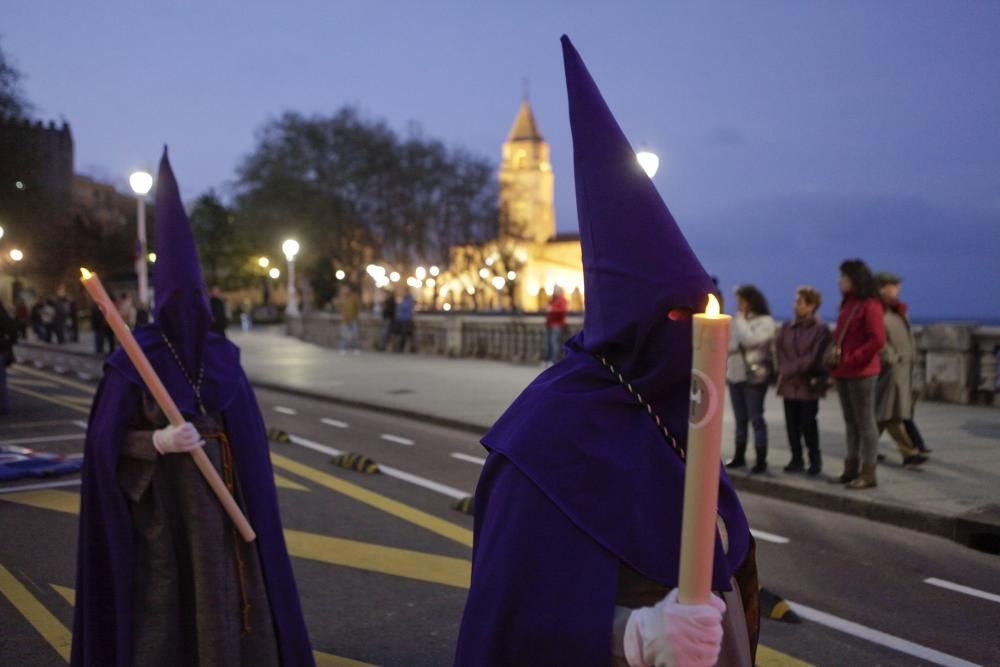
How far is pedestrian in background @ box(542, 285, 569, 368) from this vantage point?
21359mm

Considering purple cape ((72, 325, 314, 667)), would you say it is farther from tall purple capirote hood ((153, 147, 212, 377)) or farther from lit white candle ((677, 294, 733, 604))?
lit white candle ((677, 294, 733, 604))

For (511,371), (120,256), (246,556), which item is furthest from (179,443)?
(120,256)

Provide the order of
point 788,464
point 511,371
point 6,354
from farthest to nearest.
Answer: point 511,371 → point 6,354 → point 788,464

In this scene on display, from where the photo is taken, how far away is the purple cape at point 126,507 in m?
3.87

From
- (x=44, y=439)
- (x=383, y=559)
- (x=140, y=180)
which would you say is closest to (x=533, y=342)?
(x=140, y=180)

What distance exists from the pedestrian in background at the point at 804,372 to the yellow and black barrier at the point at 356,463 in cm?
412

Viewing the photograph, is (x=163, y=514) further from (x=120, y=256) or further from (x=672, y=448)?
(x=120, y=256)

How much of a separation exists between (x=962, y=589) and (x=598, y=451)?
202 inches

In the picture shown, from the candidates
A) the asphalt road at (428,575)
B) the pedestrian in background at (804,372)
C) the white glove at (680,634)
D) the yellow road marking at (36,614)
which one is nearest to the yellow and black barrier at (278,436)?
the asphalt road at (428,575)

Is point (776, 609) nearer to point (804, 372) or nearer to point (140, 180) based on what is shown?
point (804, 372)

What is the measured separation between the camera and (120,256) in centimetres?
7969

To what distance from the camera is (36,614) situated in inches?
217

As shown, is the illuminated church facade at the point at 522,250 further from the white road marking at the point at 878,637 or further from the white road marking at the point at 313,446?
the white road marking at the point at 878,637

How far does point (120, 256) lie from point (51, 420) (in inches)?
2788
